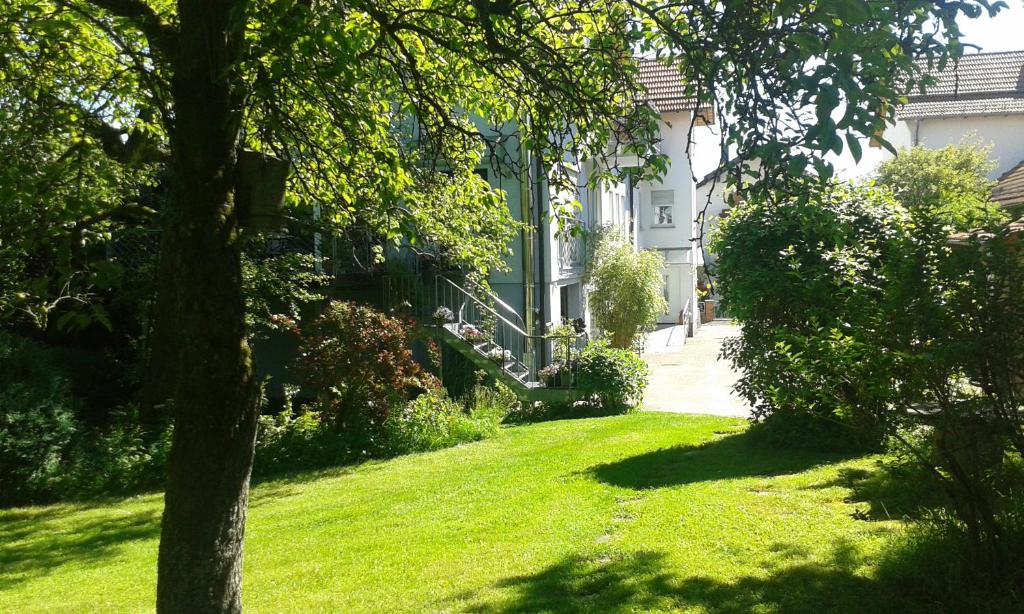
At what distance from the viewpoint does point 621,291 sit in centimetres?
2497

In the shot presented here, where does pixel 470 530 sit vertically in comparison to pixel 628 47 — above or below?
below

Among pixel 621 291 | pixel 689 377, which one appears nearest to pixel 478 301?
pixel 689 377

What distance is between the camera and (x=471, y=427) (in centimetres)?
1431

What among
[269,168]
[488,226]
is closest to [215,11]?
[269,168]

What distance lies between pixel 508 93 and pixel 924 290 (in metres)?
4.58

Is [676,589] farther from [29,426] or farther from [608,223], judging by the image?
[608,223]

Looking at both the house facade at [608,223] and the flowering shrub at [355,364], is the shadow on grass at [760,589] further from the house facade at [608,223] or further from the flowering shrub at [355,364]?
the flowering shrub at [355,364]

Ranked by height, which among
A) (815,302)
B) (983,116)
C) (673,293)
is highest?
(983,116)

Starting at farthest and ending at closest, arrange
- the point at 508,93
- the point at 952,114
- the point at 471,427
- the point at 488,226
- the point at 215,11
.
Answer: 1. the point at 952,114
2. the point at 471,427
3. the point at 488,226
4. the point at 508,93
5. the point at 215,11

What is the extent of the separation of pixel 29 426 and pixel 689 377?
48.4ft

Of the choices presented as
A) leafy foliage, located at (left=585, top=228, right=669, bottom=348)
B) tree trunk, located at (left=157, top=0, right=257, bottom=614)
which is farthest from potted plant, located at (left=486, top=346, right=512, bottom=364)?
tree trunk, located at (left=157, top=0, right=257, bottom=614)

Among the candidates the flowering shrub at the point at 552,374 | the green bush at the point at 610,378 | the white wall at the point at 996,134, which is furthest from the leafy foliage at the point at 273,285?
the white wall at the point at 996,134

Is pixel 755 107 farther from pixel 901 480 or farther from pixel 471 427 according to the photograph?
pixel 471 427

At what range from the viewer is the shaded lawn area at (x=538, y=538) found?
214 inches
